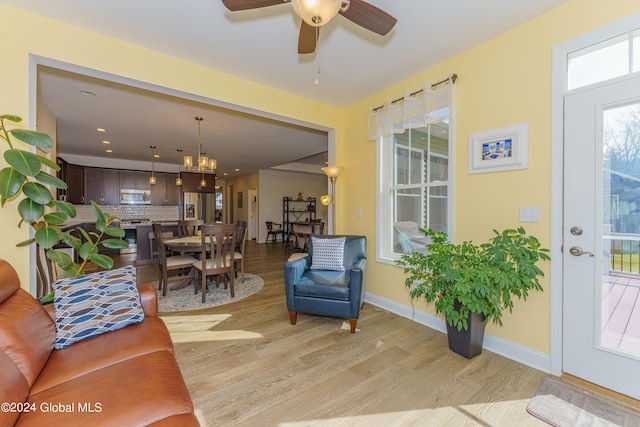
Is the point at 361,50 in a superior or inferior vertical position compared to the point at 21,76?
superior

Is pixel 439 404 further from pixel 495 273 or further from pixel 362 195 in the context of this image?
pixel 362 195

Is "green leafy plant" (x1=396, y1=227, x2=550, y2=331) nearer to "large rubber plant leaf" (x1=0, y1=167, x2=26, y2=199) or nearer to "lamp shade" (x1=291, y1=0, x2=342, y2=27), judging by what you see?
"lamp shade" (x1=291, y1=0, x2=342, y2=27)

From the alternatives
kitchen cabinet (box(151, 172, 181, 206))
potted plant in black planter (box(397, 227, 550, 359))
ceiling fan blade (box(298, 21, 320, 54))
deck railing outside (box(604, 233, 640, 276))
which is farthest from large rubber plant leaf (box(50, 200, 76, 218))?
kitchen cabinet (box(151, 172, 181, 206))

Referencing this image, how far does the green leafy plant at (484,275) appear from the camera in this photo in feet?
6.34

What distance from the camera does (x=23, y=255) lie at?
2.00m

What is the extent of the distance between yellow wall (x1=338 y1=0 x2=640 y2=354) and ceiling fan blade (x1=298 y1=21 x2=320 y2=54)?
1.55 meters

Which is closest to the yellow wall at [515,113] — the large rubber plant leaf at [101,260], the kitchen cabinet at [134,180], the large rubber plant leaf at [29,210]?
the large rubber plant leaf at [101,260]

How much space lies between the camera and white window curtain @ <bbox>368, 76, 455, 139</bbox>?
2.63 meters

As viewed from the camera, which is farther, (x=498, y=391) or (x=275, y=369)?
(x=275, y=369)

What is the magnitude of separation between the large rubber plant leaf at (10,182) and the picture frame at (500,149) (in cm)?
339

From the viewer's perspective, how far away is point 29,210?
1.75 m

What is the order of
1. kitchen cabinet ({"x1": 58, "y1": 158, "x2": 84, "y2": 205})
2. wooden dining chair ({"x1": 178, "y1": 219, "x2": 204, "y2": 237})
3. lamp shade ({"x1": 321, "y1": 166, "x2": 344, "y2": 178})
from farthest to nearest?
kitchen cabinet ({"x1": 58, "y1": 158, "x2": 84, "y2": 205}) → wooden dining chair ({"x1": 178, "y1": 219, "x2": 204, "y2": 237}) → lamp shade ({"x1": 321, "y1": 166, "x2": 344, "y2": 178})

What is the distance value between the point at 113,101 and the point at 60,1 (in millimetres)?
1843

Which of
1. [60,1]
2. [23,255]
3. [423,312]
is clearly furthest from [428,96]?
[23,255]
